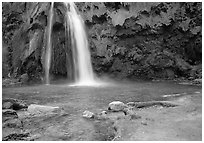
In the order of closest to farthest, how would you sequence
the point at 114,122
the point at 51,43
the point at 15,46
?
the point at 114,122, the point at 51,43, the point at 15,46

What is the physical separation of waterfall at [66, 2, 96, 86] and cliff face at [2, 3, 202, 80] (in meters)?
0.35

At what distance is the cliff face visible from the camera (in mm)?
17172

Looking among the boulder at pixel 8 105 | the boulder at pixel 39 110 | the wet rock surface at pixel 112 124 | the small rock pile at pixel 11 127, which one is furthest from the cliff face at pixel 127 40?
the small rock pile at pixel 11 127

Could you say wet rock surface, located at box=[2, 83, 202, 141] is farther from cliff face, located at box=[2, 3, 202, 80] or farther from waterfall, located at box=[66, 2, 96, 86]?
cliff face, located at box=[2, 3, 202, 80]

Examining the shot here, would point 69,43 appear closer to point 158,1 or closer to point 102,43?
point 102,43

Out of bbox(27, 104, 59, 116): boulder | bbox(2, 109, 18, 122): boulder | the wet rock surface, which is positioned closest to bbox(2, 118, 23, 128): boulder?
the wet rock surface

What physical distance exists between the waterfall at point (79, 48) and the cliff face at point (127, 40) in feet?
1.15

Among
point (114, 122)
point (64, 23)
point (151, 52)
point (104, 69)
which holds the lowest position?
point (114, 122)

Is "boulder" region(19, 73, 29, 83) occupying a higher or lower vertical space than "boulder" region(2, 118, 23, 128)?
higher

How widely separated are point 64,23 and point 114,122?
38.7ft

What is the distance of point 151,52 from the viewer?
57.8 feet

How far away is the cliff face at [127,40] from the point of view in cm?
1717

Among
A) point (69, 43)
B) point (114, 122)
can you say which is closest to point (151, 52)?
point (69, 43)

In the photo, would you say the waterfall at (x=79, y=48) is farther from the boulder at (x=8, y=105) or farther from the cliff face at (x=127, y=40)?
the boulder at (x=8, y=105)
